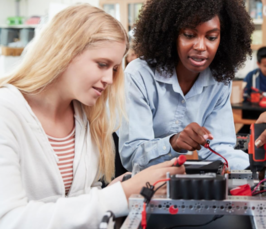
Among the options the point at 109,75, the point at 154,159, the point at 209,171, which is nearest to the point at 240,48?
the point at 154,159

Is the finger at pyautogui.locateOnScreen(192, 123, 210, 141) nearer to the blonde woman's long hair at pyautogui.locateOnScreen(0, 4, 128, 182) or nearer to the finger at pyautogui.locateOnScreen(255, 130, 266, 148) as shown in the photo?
the finger at pyautogui.locateOnScreen(255, 130, 266, 148)

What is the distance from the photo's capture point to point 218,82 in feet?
5.05

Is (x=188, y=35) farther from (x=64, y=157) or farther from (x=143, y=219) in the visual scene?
(x=143, y=219)

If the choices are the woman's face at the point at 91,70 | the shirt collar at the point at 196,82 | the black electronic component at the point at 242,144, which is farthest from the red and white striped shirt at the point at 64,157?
the black electronic component at the point at 242,144

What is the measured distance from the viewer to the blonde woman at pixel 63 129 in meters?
0.81

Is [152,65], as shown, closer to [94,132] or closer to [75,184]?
[94,132]

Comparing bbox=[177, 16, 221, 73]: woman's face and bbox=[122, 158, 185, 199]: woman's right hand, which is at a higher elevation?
bbox=[177, 16, 221, 73]: woman's face

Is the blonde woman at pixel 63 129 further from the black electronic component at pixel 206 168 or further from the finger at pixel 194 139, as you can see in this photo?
the finger at pixel 194 139

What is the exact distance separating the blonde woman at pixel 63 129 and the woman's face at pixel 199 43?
32 cm

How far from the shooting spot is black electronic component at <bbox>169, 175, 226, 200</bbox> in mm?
719

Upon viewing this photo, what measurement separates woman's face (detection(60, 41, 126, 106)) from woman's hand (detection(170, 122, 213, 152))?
0.29 metres

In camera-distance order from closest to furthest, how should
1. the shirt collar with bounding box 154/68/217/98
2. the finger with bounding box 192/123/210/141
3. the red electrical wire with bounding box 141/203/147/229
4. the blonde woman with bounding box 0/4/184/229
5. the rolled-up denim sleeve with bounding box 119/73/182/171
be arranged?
the red electrical wire with bounding box 141/203/147/229
the blonde woman with bounding box 0/4/184/229
the finger with bounding box 192/123/210/141
the rolled-up denim sleeve with bounding box 119/73/182/171
the shirt collar with bounding box 154/68/217/98

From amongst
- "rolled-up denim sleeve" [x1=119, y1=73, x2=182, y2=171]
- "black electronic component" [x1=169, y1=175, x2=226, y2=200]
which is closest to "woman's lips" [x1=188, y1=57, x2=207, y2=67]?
"rolled-up denim sleeve" [x1=119, y1=73, x2=182, y2=171]

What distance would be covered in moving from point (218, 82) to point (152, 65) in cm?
29
